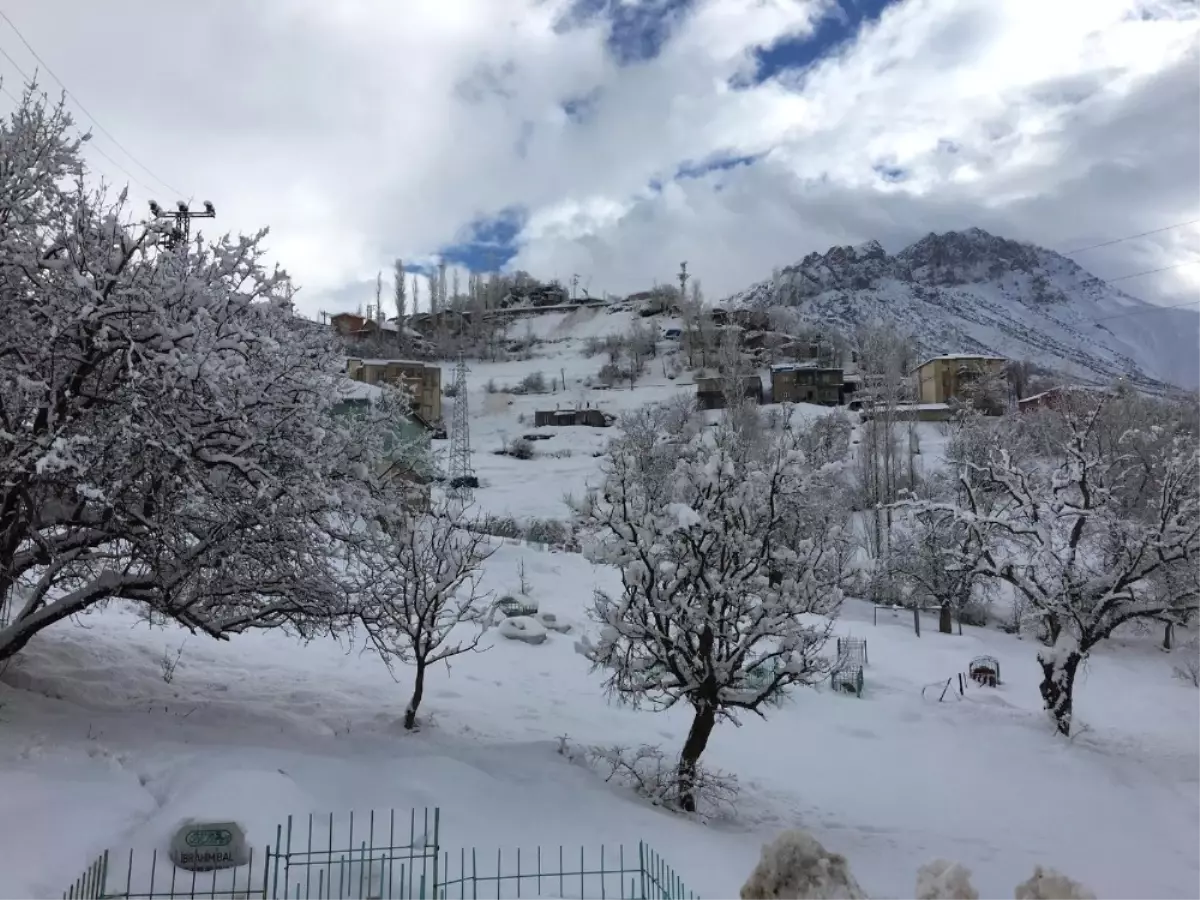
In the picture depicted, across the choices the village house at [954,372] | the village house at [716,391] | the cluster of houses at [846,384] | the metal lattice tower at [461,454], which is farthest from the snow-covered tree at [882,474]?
the metal lattice tower at [461,454]

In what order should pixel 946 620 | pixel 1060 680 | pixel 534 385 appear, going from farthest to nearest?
pixel 534 385
pixel 946 620
pixel 1060 680

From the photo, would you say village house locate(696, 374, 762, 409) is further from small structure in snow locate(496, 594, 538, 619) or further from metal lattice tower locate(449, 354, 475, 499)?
small structure in snow locate(496, 594, 538, 619)

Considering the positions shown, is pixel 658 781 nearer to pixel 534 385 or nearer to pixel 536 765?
pixel 536 765

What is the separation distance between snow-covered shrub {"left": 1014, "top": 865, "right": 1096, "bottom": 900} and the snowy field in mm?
2776

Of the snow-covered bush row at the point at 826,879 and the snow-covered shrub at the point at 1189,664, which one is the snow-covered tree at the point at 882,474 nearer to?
the snow-covered shrub at the point at 1189,664

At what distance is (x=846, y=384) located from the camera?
254ft

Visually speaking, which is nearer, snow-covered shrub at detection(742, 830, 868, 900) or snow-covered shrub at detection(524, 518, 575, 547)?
snow-covered shrub at detection(742, 830, 868, 900)

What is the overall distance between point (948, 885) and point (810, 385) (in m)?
71.9

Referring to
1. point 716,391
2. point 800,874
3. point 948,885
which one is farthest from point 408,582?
point 716,391

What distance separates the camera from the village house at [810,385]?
241ft

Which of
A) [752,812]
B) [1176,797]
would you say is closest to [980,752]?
[1176,797]

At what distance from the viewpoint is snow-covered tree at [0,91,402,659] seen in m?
7.26

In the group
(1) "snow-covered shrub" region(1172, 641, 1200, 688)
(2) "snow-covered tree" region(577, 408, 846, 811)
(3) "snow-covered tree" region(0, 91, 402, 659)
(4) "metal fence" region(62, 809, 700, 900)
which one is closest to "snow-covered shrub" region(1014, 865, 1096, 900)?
(4) "metal fence" region(62, 809, 700, 900)

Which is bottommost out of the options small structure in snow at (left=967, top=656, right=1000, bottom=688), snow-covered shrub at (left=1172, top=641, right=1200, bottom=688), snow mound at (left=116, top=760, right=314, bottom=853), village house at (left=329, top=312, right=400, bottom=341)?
snow-covered shrub at (left=1172, top=641, right=1200, bottom=688)
